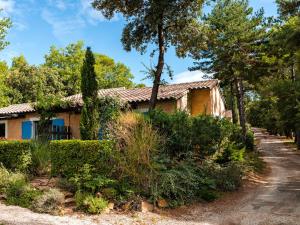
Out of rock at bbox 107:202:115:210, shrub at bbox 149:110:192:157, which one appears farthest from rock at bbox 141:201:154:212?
shrub at bbox 149:110:192:157

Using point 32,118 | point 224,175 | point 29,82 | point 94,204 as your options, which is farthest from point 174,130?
point 29,82

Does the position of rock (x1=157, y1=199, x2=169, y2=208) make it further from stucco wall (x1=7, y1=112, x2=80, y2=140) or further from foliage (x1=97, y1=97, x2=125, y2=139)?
stucco wall (x1=7, y1=112, x2=80, y2=140)

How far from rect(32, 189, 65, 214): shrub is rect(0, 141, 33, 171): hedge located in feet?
10.2

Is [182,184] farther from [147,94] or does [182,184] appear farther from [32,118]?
[32,118]

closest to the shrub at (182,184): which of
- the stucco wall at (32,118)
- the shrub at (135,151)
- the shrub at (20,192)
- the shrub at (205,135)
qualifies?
the shrub at (135,151)

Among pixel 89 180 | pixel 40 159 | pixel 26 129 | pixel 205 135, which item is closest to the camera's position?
pixel 89 180

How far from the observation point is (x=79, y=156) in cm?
1073

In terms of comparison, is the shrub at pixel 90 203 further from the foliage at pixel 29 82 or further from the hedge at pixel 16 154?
the foliage at pixel 29 82

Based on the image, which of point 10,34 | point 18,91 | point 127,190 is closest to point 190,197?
point 127,190

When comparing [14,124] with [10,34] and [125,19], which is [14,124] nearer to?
[10,34]

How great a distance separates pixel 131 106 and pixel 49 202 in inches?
423

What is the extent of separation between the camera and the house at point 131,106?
18.9 m

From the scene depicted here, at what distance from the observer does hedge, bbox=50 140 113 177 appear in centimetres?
1050

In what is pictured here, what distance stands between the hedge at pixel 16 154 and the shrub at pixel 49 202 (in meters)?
3.12
